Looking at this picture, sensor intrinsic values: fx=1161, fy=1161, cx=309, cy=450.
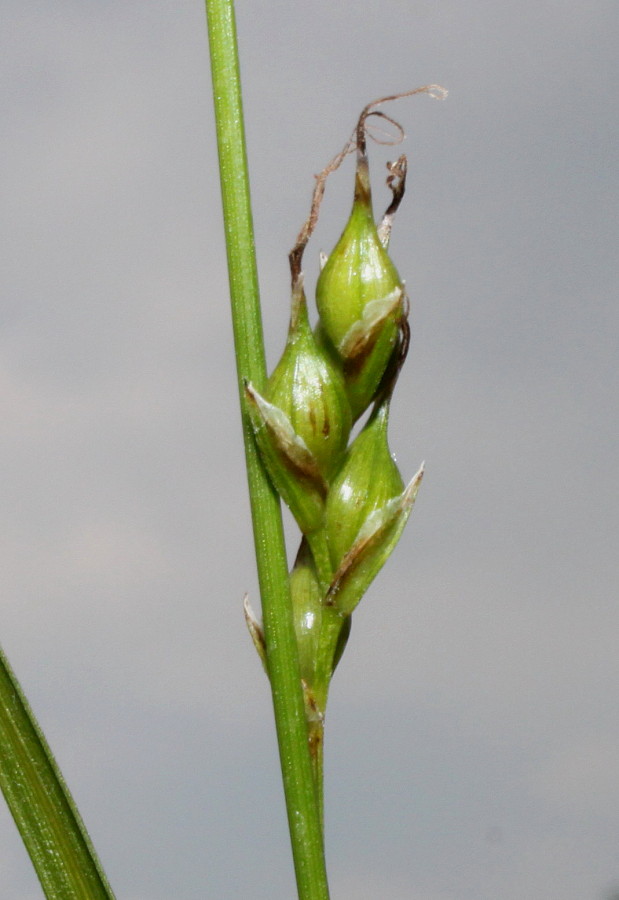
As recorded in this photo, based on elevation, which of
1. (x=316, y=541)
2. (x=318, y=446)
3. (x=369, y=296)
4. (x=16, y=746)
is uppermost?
(x=369, y=296)

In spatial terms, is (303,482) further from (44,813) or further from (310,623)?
(44,813)

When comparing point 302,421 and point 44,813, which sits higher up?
point 302,421

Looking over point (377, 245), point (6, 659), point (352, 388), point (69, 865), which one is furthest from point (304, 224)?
point (69, 865)

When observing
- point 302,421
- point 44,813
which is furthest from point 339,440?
point 44,813

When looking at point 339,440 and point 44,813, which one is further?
point 339,440

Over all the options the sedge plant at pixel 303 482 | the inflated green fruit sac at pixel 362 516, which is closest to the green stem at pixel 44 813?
the sedge plant at pixel 303 482

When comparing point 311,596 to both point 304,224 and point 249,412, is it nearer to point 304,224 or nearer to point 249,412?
point 249,412

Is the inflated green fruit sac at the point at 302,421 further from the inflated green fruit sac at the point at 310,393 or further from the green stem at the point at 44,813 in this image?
the green stem at the point at 44,813
